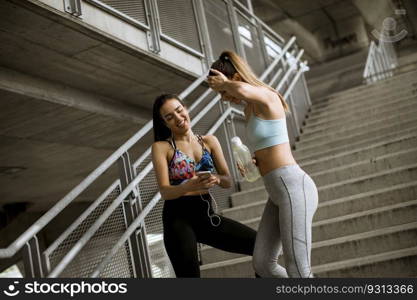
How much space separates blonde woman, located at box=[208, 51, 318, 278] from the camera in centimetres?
250

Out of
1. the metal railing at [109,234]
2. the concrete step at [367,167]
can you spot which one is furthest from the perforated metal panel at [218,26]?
the metal railing at [109,234]

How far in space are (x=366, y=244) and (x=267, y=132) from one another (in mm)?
1873

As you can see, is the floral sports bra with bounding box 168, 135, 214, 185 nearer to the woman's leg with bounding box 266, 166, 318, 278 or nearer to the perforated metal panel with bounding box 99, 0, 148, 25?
the woman's leg with bounding box 266, 166, 318, 278

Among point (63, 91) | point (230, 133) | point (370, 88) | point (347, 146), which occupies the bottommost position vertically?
point (347, 146)

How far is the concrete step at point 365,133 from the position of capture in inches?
258

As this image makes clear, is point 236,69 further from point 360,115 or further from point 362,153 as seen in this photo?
point 360,115

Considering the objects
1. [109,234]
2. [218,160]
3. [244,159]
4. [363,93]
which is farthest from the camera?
[363,93]

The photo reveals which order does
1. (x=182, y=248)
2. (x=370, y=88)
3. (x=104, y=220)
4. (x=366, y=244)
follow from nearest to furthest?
(x=182, y=248)
(x=104, y=220)
(x=366, y=244)
(x=370, y=88)

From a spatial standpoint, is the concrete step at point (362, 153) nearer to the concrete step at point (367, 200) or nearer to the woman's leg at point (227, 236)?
the concrete step at point (367, 200)

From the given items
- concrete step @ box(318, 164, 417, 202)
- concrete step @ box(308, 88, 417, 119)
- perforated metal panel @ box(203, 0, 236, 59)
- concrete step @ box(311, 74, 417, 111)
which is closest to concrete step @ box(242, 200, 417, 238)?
concrete step @ box(318, 164, 417, 202)

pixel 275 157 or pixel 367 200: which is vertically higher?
pixel 367 200

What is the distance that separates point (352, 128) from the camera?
7.10 metres

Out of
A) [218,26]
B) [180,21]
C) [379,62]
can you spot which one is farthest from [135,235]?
[379,62]

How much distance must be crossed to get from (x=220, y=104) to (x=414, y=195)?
2.34 m
